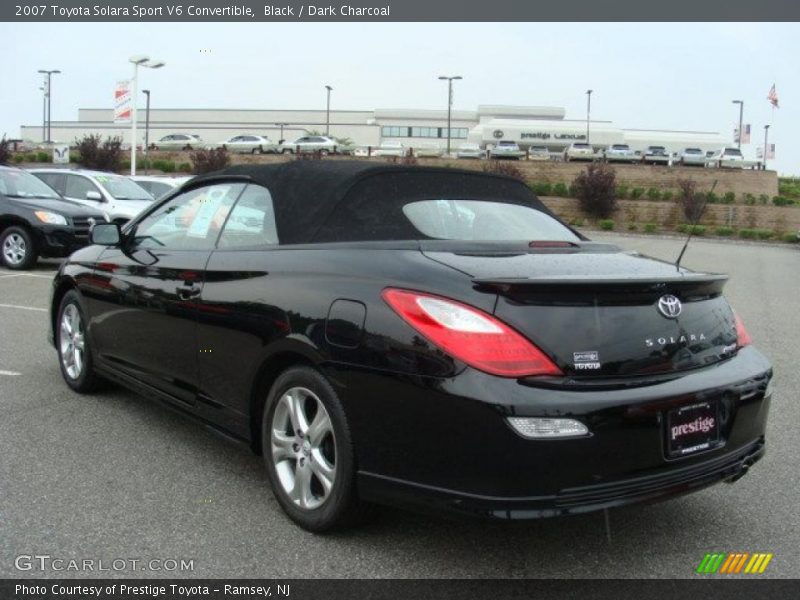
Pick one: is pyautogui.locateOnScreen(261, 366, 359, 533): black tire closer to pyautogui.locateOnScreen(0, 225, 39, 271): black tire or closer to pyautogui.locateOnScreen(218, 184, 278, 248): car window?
pyautogui.locateOnScreen(218, 184, 278, 248): car window

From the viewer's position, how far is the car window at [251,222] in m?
3.81

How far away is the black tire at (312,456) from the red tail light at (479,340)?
1.72ft

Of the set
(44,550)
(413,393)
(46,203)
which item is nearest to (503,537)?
(413,393)

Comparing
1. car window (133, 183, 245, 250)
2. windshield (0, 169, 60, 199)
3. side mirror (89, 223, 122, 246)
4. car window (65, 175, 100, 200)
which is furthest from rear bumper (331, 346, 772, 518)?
car window (65, 175, 100, 200)

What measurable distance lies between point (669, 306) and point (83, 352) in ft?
12.9

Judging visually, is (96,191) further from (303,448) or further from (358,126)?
(358,126)

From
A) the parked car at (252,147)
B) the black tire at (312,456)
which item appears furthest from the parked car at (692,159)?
the black tire at (312,456)

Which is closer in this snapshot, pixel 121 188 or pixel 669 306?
pixel 669 306

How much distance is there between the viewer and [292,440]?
335 cm

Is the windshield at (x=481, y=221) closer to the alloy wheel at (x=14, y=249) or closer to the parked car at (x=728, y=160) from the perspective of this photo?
the alloy wheel at (x=14, y=249)

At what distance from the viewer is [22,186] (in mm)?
13656

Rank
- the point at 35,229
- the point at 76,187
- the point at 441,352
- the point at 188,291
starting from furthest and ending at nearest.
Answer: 1. the point at 76,187
2. the point at 35,229
3. the point at 188,291
4. the point at 441,352

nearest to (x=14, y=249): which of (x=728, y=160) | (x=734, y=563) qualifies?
(x=734, y=563)

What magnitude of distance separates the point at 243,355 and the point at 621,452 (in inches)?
67.3
